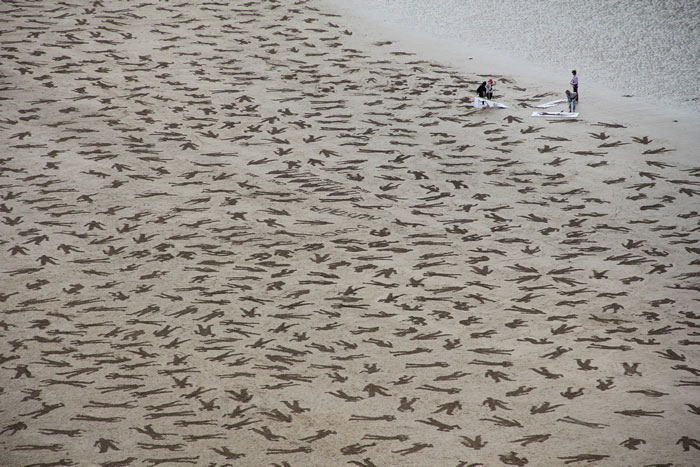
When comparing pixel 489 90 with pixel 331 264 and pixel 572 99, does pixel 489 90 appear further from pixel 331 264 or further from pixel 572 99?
pixel 331 264

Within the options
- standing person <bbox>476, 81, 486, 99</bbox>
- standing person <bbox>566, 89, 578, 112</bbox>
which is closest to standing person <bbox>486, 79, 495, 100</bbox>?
standing person <bbox>476, 81, 486, 99</bbox>

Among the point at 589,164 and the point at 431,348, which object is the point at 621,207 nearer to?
the point at 589,164

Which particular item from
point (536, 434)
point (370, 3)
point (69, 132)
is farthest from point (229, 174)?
point (370, 3)

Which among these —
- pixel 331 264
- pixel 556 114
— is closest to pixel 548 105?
pixel 556 114

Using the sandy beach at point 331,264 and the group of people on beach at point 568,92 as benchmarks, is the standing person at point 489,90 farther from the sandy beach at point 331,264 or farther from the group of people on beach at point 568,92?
the sandy beach at point 331,264

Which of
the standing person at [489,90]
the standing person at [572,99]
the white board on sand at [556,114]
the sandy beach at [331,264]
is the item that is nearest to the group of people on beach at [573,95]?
the standing person at [572,99]

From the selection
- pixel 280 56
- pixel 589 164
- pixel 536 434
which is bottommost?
pixel 536 434

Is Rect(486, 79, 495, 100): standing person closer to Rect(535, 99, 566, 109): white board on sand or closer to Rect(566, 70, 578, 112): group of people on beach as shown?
Rect(535, 99, 566, 109): white board on sand

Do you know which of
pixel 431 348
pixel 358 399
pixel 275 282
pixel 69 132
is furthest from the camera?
pixel 69 132
